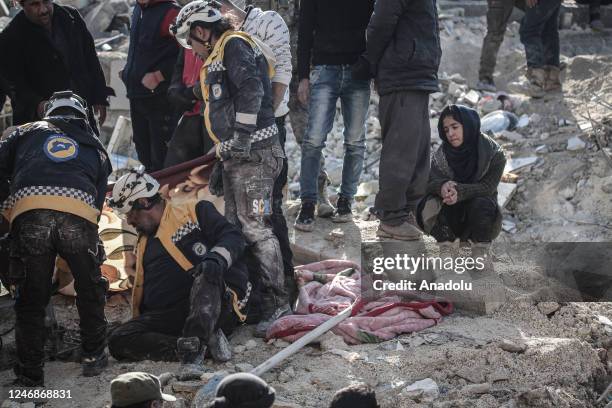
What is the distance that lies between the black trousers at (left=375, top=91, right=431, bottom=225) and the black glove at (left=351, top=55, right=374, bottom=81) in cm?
24

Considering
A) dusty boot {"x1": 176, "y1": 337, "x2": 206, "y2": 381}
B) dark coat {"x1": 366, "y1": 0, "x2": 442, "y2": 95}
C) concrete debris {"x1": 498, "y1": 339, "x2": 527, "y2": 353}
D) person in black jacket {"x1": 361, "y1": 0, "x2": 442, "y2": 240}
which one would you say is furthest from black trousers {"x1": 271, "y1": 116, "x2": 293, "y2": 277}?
concrete debris {"x1": 498, "y1": 339, "x2": 527, "y2": 353}

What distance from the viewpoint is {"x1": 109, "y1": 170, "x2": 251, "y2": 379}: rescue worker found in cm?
572

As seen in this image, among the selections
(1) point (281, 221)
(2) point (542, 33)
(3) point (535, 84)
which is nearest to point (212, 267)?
(1) point (281, 221)

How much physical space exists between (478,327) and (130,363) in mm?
2351

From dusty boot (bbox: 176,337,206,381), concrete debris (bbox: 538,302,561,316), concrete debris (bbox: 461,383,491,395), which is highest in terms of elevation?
dusty boot (bbox: 176,337,206,381)

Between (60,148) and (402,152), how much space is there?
2703 mm

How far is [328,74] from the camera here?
7379 millimetres

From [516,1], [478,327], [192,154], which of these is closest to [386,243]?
[478,327]

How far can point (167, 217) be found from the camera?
19.4ft

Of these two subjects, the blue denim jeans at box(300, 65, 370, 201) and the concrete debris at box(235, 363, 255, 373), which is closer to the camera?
the concrete debris at box(235, 363, 255, 373)

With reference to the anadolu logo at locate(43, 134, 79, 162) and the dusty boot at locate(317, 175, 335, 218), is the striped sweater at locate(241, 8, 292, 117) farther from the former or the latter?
the anadolu logo at locate(43, 134, 79, 162)

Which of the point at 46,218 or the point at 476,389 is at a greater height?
the point at 46,218

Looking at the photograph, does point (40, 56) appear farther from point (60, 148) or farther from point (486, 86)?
point (486, 86)

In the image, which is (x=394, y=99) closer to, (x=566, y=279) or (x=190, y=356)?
(x=566, y=279)
